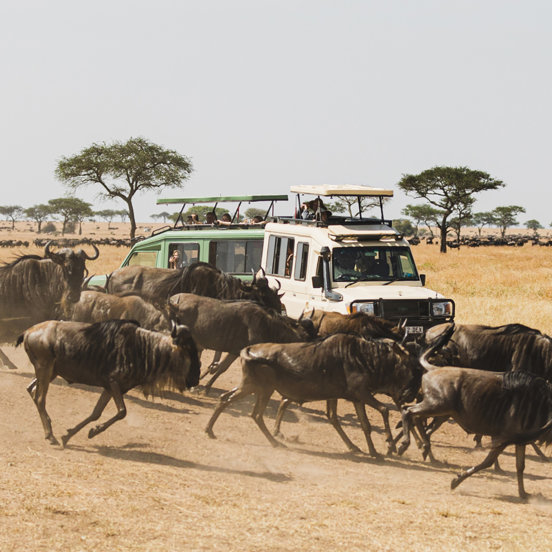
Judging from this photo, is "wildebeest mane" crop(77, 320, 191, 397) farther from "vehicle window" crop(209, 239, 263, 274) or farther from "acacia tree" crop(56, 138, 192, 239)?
"acacia tree" crop(56, 138, 192, 239)

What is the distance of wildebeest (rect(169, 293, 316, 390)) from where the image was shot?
12297mm

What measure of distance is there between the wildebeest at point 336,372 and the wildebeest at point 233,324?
1880 millimetres

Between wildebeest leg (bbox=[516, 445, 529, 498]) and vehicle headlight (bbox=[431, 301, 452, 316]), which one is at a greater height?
vehicle headlight (bbox=[431, 301, 452, 316])

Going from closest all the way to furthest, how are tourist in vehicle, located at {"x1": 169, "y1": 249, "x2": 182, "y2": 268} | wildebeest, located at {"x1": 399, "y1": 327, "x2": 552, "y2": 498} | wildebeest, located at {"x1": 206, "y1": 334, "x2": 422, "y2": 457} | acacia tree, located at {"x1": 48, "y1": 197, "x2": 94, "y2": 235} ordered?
wildebeest, located at {"x1": 399, "y1": 327, "x2": 552, "y2": 498} < wildebeest, located at {"x1": 206, "y1": 334, "x2": 422, "y2": 457} < tourist in vehicle, located at {"x1": 169, "y1": 249, "x2": 182, "y2": 268} < acacia tree, located at {"x1": 48, "y1": 197, "x2": 94, "y2": 235}

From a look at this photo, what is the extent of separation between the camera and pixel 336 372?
10188mm

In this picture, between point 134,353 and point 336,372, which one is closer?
point 134,353

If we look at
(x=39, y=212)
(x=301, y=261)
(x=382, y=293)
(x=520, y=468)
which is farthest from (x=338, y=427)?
(x=39, y=212)

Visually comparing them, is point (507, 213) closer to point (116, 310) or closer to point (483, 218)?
point (483, 218)

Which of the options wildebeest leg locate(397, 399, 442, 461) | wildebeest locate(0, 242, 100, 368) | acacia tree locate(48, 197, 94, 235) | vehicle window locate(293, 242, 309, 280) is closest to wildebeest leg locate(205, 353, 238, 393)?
vehicle window locate(293, 242, 309, 280)

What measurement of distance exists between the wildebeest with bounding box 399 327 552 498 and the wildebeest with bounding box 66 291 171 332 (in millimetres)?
5187

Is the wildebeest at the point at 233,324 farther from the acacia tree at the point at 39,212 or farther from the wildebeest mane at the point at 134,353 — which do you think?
the acacia tree at the point at 39,212

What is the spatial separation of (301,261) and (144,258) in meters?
5.53

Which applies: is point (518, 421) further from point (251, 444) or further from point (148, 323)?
point (148, 323)

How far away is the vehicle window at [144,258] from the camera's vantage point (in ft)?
63.1
